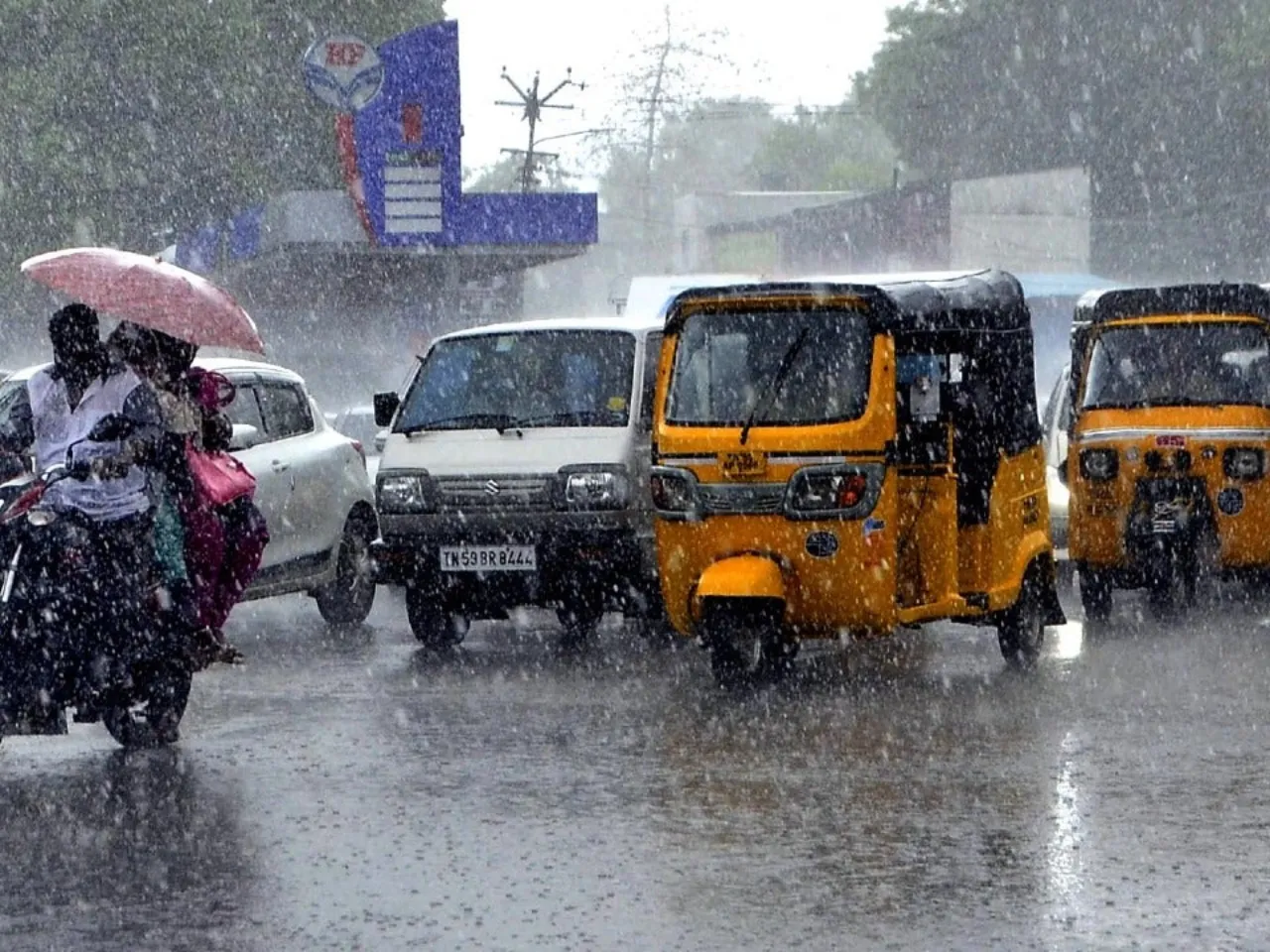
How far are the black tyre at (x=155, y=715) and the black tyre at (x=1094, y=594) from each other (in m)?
6.87

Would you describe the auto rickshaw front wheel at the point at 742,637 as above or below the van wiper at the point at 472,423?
below

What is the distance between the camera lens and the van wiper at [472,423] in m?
13.9

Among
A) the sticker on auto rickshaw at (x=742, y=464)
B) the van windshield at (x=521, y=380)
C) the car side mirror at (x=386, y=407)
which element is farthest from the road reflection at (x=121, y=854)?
the car side mirror at (x=386, y=407)

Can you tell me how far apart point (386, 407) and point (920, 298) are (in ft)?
12.7

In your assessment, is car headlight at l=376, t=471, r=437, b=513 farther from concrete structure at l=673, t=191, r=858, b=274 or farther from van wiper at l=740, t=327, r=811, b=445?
concrete structure at l=673, t=191, r=858, b=274

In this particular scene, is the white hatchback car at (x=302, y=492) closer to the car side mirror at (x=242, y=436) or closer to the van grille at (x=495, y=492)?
the van grille at (x=495, y=492)

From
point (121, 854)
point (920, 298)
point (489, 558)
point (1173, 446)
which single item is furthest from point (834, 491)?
point (121, 854)

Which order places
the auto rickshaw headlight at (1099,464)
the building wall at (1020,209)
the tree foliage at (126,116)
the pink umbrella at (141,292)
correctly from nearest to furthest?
the pink umbrella at (141,292) → the auto rickshaw headlight at (1099,464) → the tree foliage at (126,116) → the building wall at (1020,209)

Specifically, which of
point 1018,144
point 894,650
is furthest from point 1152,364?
point 1018,144

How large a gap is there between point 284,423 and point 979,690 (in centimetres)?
516

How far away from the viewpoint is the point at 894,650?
44.9 ft


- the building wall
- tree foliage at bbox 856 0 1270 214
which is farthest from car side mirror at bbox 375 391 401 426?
tree foliage at bbox 856 0 1270 214

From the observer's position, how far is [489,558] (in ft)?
44.4

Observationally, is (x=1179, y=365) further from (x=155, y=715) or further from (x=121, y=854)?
(x=121, y=854)
